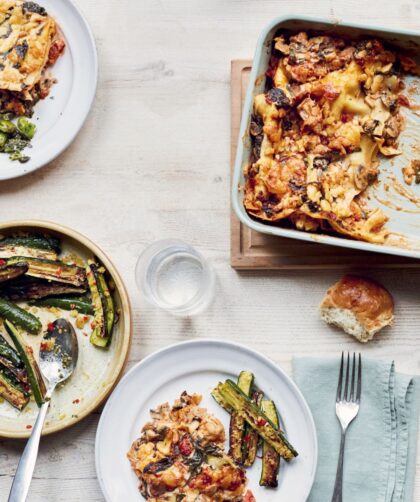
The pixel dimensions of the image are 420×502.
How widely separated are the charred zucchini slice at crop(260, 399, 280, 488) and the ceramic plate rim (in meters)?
0.52

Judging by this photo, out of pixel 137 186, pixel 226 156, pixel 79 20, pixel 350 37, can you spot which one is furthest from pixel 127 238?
pixel 350 37

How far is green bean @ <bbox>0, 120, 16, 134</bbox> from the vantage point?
2914 millimetres

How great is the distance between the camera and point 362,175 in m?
2.73

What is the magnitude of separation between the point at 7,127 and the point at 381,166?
1394 mm

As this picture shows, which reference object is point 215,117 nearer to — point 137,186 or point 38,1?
point 137,186

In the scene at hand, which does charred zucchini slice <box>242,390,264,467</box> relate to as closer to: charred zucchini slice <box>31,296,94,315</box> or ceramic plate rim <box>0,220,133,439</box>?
ceramic plate rim <box>0,220,133,439</box>

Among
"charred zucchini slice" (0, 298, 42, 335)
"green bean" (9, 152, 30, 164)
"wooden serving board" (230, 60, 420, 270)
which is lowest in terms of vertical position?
"charred zucchini slice" (0, 298, 42, 335)

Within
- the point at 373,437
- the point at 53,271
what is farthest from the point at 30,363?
the point at 373,437

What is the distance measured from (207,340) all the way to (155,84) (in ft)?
3.27

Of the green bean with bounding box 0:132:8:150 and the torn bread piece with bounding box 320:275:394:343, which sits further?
the green bean with bounding box 0:132:8:150

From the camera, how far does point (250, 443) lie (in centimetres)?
275

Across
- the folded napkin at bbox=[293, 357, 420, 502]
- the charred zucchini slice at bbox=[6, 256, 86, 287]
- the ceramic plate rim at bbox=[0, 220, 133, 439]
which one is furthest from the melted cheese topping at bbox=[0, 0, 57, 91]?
the folded napkin at bbox=[293, 357, 420, 502]

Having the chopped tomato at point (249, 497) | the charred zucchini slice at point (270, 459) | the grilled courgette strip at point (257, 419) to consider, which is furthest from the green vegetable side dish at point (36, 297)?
the chopped tomato at point (249, 497)

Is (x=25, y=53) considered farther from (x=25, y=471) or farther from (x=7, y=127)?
(x=25, y=471)
